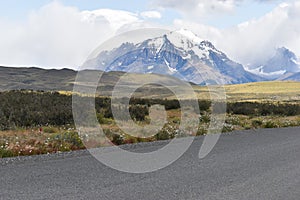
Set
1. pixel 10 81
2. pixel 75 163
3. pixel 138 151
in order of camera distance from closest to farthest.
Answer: pixel 75 163, pixel 138 151, pixel 10 81

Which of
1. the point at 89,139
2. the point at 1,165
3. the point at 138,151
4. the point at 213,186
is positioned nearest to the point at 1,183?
the point at 1,165

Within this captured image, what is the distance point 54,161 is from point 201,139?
6981 millimetres

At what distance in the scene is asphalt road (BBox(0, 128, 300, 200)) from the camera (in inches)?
288

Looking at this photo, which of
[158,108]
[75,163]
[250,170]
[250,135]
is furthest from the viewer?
[158,108]

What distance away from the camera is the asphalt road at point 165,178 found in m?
7.30

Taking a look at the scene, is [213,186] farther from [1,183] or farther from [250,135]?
[250,135]

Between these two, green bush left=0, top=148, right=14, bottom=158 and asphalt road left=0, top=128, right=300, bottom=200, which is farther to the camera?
green bush left=0, top=148, right=14, bottom=158

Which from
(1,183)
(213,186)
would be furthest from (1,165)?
(213,186)

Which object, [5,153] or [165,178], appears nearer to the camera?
[165,178]

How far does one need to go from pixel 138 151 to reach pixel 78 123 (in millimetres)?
8181

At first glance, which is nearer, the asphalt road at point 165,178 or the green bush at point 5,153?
the asphalt road at point 165,178

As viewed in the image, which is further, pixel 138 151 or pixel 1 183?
pixel 138 151

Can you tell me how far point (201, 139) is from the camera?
1612 cm

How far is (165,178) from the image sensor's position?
28.6 ft
